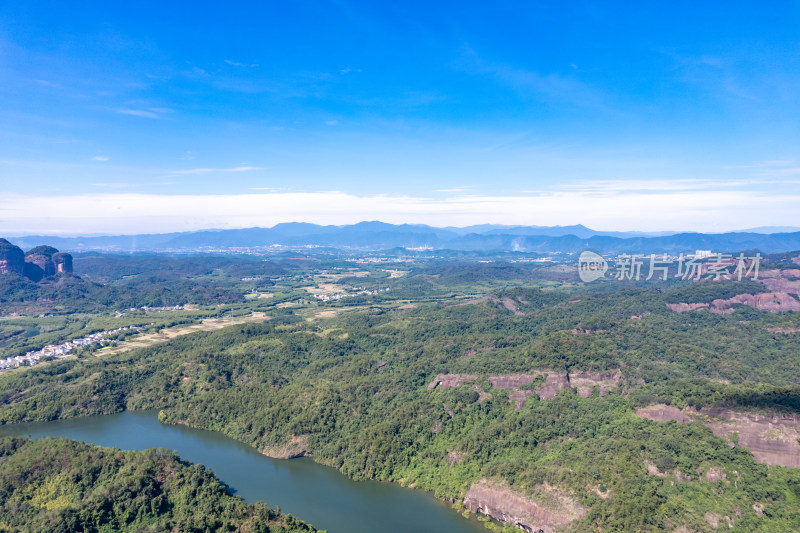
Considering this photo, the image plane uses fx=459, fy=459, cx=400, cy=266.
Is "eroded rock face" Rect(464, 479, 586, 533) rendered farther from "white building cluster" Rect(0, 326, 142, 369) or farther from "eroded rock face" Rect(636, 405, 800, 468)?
"white building cluster" Rect(0, 326, 142, 369)

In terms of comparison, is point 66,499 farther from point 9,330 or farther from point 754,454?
point 9,330

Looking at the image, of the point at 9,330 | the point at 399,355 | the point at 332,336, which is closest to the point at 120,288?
the point at 9,330

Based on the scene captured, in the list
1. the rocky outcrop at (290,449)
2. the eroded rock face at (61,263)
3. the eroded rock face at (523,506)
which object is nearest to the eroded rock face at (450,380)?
the rocky outcrop at (290,449)

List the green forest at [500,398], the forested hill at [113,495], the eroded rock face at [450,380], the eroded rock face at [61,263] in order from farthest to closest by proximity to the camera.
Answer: the eroded rock face at [61,263]
the eroded rock face at [450,380]
the green forest at [500,398]
the forested hill at [113,495]

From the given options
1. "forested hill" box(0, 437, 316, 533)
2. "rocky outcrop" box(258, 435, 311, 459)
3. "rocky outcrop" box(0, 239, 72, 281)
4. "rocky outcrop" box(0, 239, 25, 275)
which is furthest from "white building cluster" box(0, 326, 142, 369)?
"rocky outcrop" box(0, 239, 72, 281)

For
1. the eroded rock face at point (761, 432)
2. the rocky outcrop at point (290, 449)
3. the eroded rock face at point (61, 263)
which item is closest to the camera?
the eroded rock face at point (761, 432)

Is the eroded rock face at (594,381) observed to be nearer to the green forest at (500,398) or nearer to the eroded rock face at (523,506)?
the green forest at (500,398)
